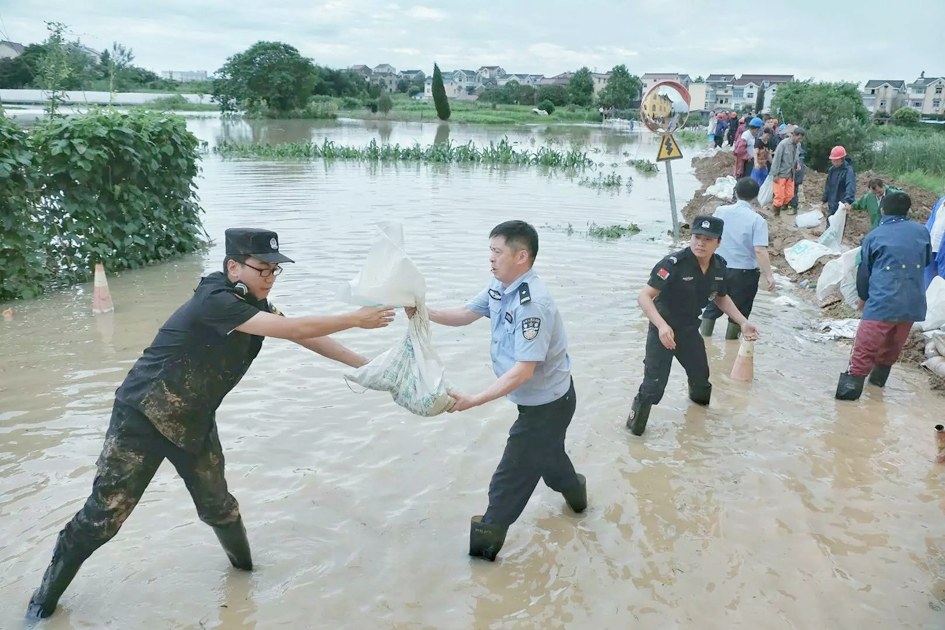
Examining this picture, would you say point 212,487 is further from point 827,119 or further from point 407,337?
point 827,119

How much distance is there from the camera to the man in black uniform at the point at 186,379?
10.7 feet

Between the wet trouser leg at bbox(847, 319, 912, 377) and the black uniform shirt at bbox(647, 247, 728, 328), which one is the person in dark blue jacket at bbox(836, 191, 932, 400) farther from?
the black uniform shirt at bbox(647, 247, 728, 328)

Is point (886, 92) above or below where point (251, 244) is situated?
above

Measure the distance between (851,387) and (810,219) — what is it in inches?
314

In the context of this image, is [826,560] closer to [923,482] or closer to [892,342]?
[923,482]

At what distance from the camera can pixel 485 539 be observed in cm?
409

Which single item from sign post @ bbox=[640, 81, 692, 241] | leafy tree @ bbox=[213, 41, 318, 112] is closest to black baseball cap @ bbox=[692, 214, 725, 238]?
sign post @ bbox=[640, 81, 692, 241]

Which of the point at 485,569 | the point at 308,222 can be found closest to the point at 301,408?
the point at 485,569

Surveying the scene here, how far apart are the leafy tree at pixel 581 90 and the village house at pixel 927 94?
5162 centimetres

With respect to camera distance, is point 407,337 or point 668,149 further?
point 668,149

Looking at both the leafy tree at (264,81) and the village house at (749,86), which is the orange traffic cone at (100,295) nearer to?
the leafy tree at (264,81)

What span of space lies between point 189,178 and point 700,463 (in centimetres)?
940

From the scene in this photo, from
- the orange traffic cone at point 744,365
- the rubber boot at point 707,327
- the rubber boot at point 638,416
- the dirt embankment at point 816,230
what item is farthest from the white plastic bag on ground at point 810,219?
the rubber boot at point 638,416

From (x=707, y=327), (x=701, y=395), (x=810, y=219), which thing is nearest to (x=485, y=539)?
(x=701, y=395)
